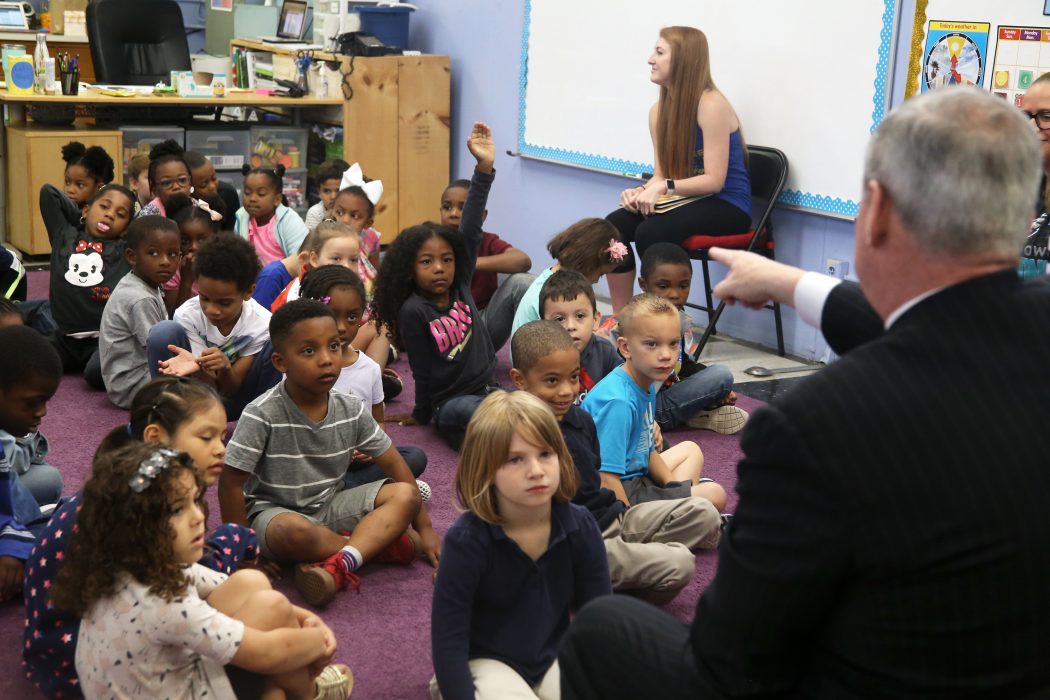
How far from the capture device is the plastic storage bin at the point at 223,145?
6109 mm

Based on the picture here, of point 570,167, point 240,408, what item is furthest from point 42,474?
point 570,167

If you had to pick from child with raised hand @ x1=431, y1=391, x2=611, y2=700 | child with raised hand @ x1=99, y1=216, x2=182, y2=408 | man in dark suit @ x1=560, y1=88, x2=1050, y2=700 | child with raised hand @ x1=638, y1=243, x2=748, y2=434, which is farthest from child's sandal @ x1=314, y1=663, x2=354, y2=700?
child with raised hand @ x1=99, y1=216, x2=182, y2=408

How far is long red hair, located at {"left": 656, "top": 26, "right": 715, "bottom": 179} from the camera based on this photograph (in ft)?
14.3

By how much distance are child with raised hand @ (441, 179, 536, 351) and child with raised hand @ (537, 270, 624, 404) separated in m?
0.55

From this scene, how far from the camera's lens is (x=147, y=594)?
5.41 feet

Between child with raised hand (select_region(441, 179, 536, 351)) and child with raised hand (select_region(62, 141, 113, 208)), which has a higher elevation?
child with raised hand (select_region(62, 141, 113, 208))

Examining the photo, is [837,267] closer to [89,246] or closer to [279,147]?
[89,246]

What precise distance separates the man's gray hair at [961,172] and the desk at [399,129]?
206 inches

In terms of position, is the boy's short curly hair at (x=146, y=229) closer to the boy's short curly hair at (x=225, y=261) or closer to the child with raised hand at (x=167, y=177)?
the boy's short curly hair at (x=225, y=261)

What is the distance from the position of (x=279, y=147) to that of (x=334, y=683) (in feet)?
15.6

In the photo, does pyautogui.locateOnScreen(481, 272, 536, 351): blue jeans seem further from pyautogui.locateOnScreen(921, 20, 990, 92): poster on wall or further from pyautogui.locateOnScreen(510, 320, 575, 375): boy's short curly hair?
pyautogui.locateOnScreen(921, 20, 990, 92): poster on wall

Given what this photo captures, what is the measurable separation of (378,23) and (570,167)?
1535 millimetres

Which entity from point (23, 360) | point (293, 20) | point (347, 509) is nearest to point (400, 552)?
point (347, 509)

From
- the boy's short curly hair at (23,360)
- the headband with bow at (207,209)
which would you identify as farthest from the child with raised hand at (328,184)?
the boy's short curly hair at (23,360)
